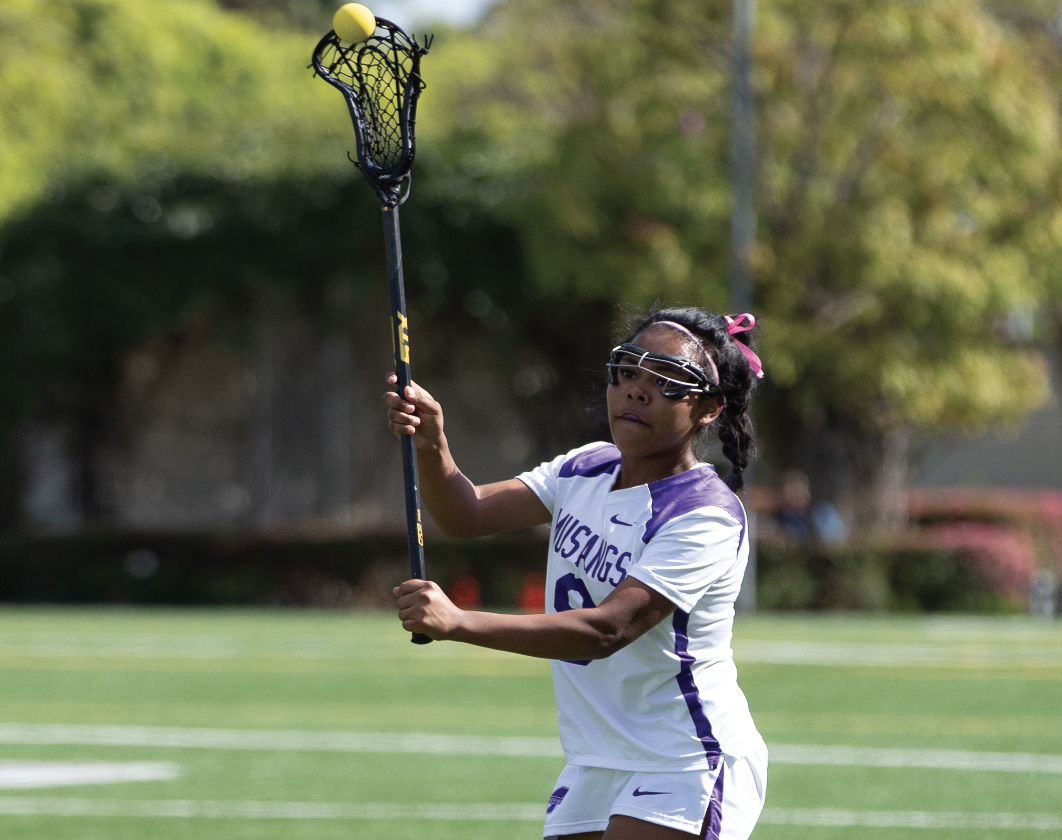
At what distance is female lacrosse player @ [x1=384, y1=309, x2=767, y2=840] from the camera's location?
4.10 meters

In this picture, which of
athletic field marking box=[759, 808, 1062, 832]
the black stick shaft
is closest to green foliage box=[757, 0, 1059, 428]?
athletic field marking box=[759, 808, 1062, 832]

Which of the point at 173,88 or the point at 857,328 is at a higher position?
the point at 173,88

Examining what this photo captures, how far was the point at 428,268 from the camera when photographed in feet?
93.5

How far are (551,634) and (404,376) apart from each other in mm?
865

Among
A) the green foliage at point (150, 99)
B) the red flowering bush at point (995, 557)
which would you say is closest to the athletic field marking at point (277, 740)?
the red flowering bush at point (995, 557)

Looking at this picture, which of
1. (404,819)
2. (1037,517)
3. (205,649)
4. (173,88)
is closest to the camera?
(404,819)

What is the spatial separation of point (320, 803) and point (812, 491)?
1897 centimetres

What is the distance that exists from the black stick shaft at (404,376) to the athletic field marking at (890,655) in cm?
1253

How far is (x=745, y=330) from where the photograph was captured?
4586 mm

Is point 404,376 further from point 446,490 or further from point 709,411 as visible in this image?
point 709,411

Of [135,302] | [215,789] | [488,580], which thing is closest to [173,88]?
[135,302]

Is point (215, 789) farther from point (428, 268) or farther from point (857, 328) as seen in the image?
point (428, 268)

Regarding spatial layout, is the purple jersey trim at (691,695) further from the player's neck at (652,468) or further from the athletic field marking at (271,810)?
the athletic field marking at (271,810)

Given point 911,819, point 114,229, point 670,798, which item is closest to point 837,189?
point 114,229
